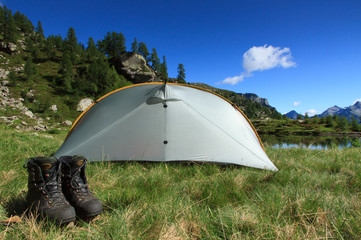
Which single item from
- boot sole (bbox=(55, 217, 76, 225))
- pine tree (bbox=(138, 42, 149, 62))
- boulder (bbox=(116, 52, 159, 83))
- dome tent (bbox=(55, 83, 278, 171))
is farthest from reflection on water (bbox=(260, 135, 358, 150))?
pine tree (bbox=(138, 42, 149, 62))

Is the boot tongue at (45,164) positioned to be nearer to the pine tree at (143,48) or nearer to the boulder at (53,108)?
the boulder at (53,108)

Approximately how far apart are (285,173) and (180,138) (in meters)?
1.75

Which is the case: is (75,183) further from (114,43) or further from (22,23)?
(22,23)

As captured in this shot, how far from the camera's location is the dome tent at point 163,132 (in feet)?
10.6

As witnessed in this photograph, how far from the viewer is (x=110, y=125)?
3445 mm

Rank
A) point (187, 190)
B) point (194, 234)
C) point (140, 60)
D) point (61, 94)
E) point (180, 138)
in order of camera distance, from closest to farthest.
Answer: point (194, 234)
point (187, 190)
point (180, 138)
point (61, 94)
point (140, 60)

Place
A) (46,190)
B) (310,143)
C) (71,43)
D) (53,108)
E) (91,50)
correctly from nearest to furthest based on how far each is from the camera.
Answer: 1. (46,190)
2. (310,143)
3. (53,108)
4. (71,43)
5. (91,50)

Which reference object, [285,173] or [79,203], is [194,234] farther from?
[285,173]

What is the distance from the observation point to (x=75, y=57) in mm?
48906

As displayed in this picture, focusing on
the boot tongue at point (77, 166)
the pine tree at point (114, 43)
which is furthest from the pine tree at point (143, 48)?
the boot tongue at point (77, 166)

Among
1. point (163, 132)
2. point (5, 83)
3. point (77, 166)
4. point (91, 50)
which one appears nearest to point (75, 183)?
point (77, 166)

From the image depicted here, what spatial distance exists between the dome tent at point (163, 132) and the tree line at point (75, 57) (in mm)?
39755

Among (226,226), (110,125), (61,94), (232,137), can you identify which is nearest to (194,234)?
(226,226)

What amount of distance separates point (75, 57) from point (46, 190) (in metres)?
57.7
